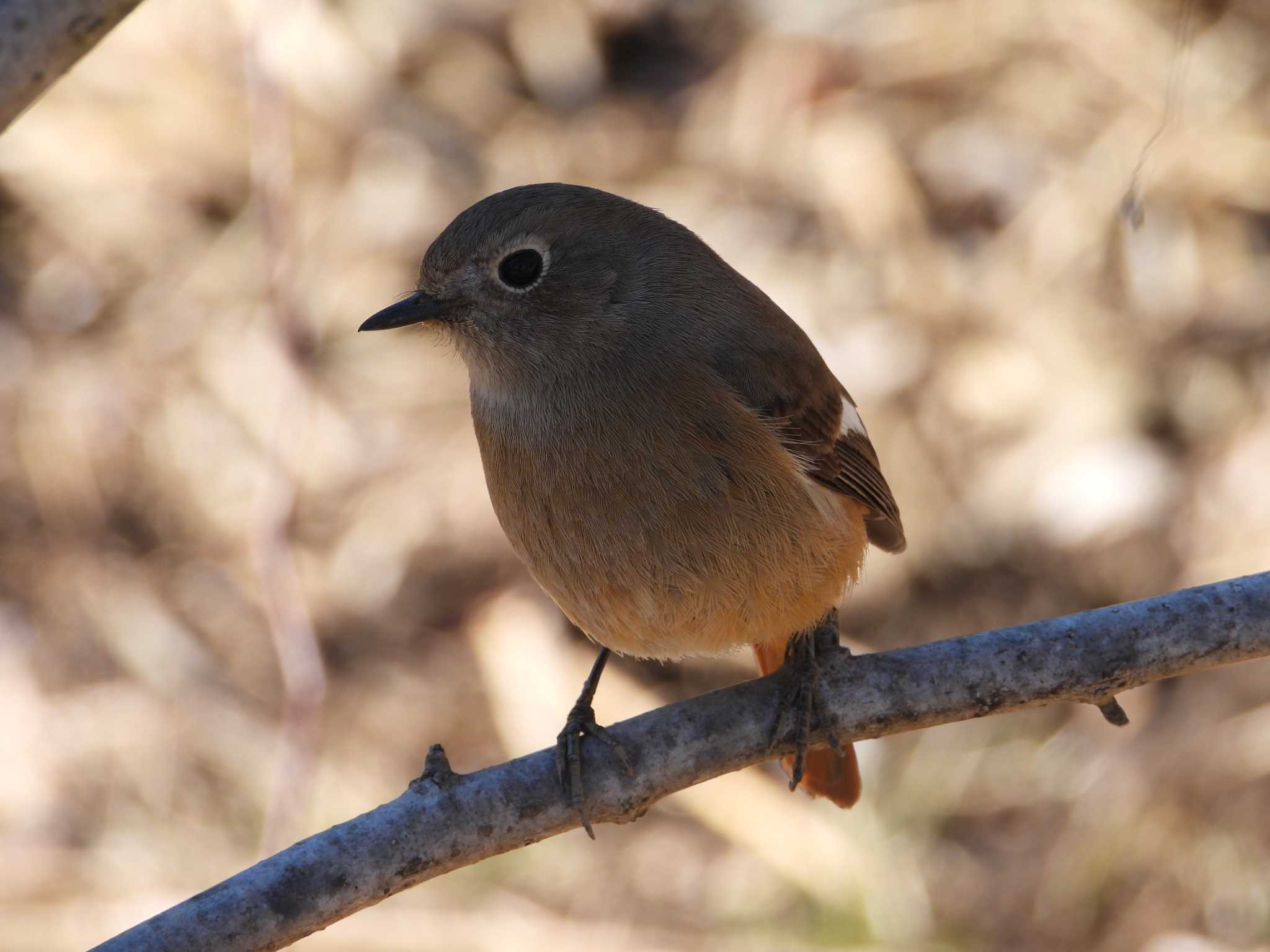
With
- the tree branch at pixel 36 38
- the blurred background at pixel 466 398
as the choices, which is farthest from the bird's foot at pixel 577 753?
the blurred background at pixel 466 398

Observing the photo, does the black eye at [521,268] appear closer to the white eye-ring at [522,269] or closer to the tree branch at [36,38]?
the white eye-ring at [522,269]

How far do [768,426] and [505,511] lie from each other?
54cm

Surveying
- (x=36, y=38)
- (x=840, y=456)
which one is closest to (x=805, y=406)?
(x=840, y=456)

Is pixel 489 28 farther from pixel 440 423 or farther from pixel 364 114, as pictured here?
A: pixel 440 423

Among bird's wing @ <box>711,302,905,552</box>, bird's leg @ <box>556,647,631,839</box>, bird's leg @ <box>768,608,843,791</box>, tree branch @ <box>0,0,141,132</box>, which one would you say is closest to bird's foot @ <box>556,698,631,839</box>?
bird's leg @ <box>556,647,631,839</box>

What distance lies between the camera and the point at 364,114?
5180 mm

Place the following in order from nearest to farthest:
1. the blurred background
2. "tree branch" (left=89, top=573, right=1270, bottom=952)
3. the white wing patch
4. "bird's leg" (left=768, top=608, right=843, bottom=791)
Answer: "tree branch" (left=89, top=573, right=1270, bottom=952)
"bird's leg" (left=768, top=608, right=843, bottom=791)
the white wing patch
the blurred background

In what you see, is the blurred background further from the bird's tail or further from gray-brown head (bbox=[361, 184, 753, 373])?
gray-brown head (bbox=[361, 184, 753, 373])

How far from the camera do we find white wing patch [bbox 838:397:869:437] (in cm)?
286

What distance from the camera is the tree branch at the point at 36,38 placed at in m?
2.14

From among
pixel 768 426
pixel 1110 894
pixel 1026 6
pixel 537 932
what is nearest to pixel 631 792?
pixel 768 426

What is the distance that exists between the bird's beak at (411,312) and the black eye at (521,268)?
116mm

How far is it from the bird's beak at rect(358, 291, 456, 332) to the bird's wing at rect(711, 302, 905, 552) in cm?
55

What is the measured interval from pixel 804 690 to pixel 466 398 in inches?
111
